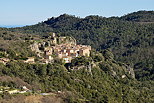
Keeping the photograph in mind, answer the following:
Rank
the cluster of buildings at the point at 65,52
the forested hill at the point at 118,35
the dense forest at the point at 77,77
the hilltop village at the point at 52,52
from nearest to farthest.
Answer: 1. the dense forest at the point at 77,77
2. the hilltop village at the point at 52,52
3. the cluster of buildings at the point at 65,52
4. the forested hill at the point at 118,35

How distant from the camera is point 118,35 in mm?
115812

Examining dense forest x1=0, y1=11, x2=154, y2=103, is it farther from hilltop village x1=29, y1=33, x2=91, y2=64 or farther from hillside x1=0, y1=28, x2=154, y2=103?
hilltop village x1=29, y1=33, x2=91, y2=64

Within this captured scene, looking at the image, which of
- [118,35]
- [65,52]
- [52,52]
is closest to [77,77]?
[52,52]

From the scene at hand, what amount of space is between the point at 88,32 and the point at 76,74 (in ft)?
276

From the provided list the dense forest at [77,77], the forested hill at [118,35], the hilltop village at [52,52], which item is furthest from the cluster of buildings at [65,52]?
the forested hill at [118,35]

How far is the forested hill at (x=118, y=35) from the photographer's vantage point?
8550cm

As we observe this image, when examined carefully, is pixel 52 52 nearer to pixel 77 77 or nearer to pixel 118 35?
pixel 77 77

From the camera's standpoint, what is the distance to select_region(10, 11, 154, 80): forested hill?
85.5 metres

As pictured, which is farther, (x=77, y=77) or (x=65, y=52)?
(x=65, y=52)

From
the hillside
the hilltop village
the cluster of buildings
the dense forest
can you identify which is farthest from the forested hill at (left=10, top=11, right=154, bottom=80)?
the hillside

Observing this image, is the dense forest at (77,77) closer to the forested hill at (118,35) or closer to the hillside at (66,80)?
the hillside at (66,80)

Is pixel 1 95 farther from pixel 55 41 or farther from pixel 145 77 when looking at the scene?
pixel 145 77

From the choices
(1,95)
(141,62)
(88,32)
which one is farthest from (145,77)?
(88,32)

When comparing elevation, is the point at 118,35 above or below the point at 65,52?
above
